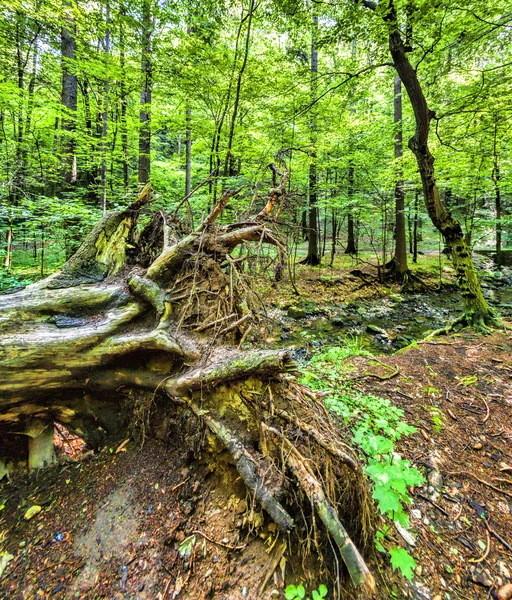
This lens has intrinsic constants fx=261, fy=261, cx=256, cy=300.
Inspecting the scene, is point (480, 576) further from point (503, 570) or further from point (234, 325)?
point (234, 325)

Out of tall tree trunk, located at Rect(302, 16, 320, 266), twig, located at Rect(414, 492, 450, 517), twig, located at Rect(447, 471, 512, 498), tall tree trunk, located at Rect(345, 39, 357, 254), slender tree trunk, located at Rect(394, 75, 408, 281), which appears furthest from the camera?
slender tree trunk, located at Rect(394, 75, 408, 281)

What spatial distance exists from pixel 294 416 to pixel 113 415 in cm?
184

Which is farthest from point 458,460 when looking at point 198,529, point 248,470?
point 198,529

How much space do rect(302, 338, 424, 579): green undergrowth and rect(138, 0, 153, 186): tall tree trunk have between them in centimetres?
775

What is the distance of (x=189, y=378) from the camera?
6.92 feet

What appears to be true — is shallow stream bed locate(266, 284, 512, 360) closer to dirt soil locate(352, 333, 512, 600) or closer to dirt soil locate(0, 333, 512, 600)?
dirt soil locate(352, 333, 512, 600)

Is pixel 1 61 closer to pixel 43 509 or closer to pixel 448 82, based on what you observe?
pixel 43 509

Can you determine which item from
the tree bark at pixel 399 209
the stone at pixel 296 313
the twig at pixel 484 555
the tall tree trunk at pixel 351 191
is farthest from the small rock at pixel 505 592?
the tree bark at pixel 399 209

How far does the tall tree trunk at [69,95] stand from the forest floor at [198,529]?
27.7 ft

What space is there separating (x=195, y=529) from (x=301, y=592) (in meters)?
0.76

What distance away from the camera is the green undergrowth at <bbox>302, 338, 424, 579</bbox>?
1542mm

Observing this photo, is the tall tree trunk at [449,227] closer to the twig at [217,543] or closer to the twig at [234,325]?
the twig at [234,325]

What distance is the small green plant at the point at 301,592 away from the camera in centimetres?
141

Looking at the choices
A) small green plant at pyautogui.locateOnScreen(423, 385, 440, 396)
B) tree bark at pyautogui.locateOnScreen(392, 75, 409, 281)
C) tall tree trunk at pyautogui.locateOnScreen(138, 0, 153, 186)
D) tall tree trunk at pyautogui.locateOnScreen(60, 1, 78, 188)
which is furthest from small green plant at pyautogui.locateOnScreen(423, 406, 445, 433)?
tree bark at pyautogui.locateOnScreen(392, 75, 409, 281)
